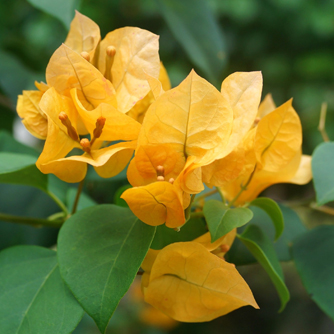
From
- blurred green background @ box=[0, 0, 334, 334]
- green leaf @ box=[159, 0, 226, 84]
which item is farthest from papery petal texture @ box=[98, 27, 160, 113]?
blurred green background @ box=[0, 0, 334, 334]

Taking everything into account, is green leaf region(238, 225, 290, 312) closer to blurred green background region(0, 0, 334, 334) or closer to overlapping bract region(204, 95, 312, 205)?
overlapping bract region(204, 95, 312, 205)

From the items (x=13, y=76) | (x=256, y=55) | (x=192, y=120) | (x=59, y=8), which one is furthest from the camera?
(x=256, y=55)

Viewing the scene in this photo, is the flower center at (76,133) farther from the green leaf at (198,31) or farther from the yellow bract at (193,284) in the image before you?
the green leaf at (198,31)

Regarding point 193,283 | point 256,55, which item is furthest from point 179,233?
point 256,55

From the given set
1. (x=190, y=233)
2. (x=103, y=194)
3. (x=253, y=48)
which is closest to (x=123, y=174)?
(x=190, y=233)

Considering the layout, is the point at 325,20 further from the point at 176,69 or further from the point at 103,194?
the point at 103,194

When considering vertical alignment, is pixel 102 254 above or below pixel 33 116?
below

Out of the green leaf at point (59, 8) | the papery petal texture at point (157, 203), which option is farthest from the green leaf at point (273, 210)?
the green leaf at point (59, 8)

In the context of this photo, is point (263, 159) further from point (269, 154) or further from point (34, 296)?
point (34, 296)
